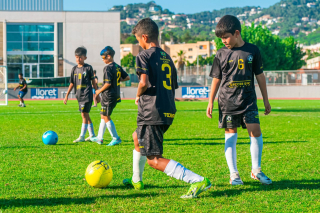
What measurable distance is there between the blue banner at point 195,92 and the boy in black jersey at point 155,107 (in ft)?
105

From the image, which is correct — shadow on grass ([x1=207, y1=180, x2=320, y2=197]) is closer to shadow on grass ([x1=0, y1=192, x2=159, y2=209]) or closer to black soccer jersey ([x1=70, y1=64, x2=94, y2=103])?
shadow on grass ([x1=0, y1=192, x2=159, y2=209])

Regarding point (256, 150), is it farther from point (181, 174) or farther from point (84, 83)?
point (84, 83)

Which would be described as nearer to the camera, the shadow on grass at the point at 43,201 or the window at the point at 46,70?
the shadow on grass at the point at 43,201

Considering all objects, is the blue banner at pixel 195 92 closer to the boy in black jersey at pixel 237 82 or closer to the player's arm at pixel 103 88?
the player's arm at pixel 103 88

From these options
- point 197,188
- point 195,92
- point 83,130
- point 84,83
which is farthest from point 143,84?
point 195,92

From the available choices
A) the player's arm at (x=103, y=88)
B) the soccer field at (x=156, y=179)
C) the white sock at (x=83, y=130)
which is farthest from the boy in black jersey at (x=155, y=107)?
the white sock at (x=83, y=130)

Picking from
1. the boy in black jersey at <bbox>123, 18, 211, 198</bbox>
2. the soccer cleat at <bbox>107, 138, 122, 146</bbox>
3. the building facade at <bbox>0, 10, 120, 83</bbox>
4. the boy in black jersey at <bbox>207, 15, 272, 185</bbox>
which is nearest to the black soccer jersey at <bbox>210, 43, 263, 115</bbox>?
the boy in black jersey at <bbox>207, 15, 272, 185</bbox>

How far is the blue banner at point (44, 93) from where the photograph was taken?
115ft

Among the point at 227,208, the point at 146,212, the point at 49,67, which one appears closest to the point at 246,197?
the point at 227,208

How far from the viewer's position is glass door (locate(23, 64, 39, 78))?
50188 mm

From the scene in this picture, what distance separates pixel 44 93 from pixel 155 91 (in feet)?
109

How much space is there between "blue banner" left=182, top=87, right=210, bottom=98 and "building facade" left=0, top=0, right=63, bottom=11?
26967mm

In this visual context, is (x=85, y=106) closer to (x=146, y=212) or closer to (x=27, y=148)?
(x=27, y=148)

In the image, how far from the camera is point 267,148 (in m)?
7.16
